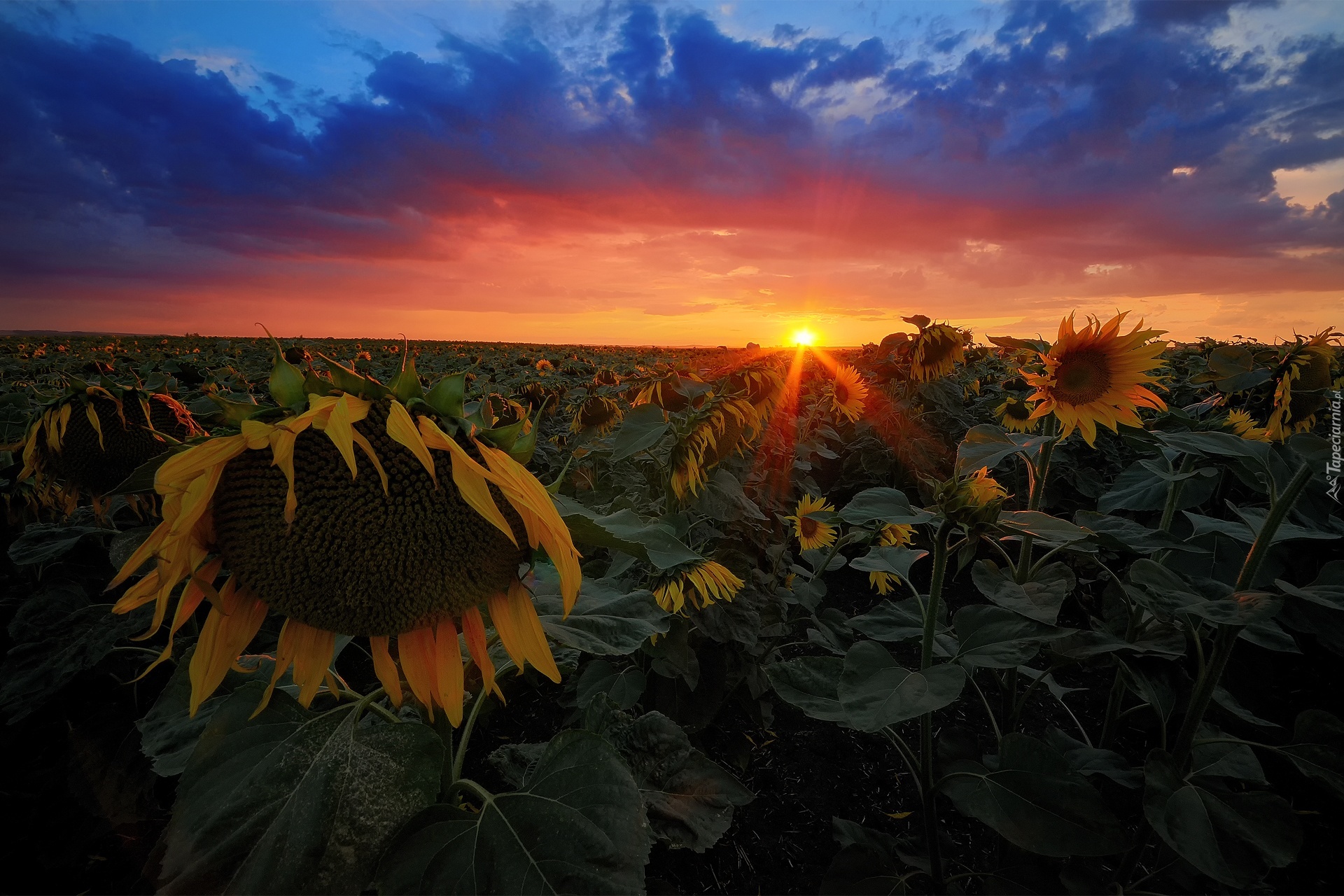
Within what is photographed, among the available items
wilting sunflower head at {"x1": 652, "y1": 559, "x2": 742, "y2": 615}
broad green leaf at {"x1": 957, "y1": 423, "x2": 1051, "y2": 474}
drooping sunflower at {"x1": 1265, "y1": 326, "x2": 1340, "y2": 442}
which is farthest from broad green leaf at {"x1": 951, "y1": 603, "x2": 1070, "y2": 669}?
drooping sunflower at {"x1": 1265, "y1": 326, "x2": 1340, "y2": 442}

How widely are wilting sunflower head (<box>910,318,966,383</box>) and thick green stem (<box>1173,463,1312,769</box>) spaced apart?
11.9 ft

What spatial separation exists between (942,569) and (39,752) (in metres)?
3.58

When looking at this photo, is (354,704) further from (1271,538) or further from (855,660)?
(1271,538)

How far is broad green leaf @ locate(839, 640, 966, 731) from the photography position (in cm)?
131

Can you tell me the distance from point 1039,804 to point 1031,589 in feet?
1.74

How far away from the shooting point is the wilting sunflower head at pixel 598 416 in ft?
13.9

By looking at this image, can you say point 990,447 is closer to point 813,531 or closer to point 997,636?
point 997,636

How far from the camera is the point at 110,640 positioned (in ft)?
7.14

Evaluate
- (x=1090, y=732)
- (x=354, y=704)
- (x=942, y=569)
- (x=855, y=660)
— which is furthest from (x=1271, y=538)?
(x=354, y=704)

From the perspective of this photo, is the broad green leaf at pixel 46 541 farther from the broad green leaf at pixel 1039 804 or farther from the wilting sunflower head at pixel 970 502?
the broad green leaf at pixel 1039 804

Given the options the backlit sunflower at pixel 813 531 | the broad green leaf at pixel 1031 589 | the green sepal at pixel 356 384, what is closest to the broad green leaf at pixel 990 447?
the broad green leaf at pixel 1031 589

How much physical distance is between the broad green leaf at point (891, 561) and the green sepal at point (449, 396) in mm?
1225

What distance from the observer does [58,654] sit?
2127 millimetres

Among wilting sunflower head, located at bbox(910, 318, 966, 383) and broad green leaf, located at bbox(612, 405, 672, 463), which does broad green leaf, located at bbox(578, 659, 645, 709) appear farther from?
wilting sunflower head, located at bbox(910, 318, 966, 383)
